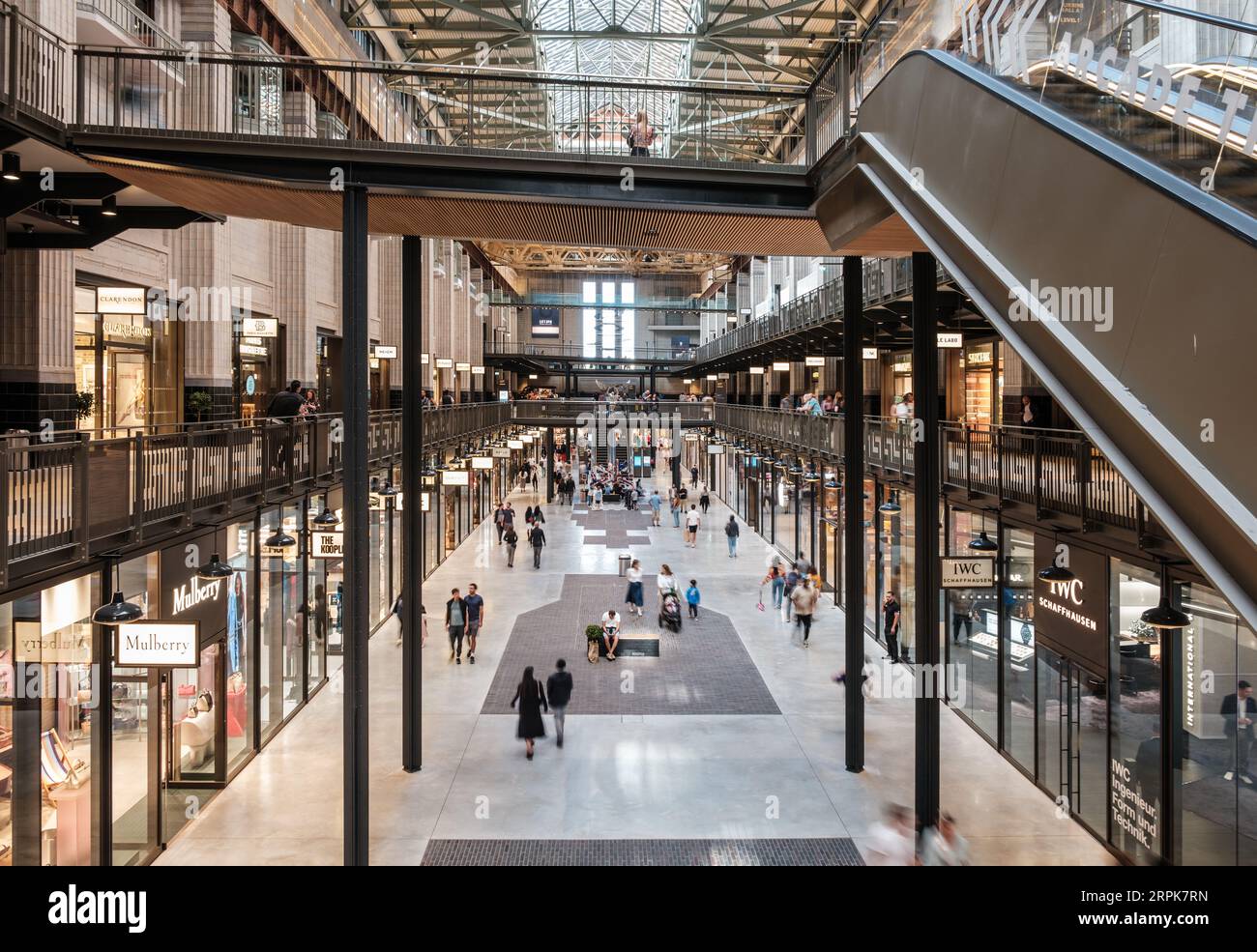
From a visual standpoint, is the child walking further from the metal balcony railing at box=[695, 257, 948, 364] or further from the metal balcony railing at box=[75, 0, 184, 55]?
the metal balcony railing at box=[75, 0, 184, 55]

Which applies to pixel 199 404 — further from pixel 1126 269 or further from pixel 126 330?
pixel 1126 269

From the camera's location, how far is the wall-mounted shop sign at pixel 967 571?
41.5 ft

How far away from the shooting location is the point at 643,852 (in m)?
9.34

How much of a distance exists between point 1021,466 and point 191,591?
10645 millimetres

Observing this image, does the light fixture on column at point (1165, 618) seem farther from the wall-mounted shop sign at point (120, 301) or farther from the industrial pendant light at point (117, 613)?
the wall-mounted shop sign at point (120, 301)

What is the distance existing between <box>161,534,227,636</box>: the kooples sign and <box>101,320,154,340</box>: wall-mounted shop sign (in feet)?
14.1

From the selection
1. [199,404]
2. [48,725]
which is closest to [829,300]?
[199,404]

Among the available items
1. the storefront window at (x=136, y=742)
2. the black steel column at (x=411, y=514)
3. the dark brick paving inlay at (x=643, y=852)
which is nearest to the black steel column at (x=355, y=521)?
the dark brick paving inlay at (x=643, y=852)

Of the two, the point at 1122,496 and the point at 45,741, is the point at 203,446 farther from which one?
the point at 1122,496

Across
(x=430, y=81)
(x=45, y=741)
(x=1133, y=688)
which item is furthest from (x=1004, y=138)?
(x=45, y=741)

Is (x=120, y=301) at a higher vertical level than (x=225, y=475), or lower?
higher

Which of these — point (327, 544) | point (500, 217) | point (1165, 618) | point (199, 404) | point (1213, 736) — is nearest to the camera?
point (1165, 618)

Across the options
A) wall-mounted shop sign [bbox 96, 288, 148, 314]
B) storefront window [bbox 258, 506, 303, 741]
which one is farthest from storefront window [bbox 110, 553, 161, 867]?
wall-mounted shop sign [bbox 96, 288, 148, 314]
